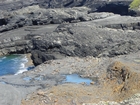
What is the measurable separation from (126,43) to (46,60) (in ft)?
37.0

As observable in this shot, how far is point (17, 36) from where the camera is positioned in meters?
56.5

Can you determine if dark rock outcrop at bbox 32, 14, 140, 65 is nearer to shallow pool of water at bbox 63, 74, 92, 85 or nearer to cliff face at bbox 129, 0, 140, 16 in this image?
shallow pool of water at bbox 63, 74, 92, 85

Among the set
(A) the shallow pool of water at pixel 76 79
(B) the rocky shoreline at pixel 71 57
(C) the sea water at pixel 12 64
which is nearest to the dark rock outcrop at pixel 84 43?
(B) the rocky shoreline at pixel 71 57

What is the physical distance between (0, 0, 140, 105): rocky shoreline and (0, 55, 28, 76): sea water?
6.33 feet

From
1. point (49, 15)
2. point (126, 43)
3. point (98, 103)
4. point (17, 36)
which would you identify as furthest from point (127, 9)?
point (98, 103)

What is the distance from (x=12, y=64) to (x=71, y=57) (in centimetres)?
Answer: 1279

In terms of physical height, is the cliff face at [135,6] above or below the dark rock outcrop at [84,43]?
above

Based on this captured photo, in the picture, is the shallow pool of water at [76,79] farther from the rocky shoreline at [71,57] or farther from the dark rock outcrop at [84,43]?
the dark rock outcrop at [84,43]

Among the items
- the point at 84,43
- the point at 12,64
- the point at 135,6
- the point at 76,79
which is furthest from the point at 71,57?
the point at 135,6

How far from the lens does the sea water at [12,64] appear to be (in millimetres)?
41125

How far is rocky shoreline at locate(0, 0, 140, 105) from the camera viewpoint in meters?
22.6

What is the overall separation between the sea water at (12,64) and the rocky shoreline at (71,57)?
1.93 m

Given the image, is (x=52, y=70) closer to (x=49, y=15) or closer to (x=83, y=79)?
(x=83, y=79)

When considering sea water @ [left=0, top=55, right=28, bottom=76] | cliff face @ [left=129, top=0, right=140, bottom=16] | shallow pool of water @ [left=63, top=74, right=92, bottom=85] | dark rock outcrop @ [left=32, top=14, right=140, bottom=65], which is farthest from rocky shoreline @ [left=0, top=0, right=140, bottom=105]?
sea water @ [left=0, top=55, right=28, bottom=76]
